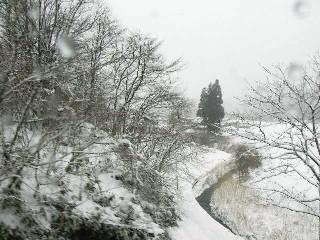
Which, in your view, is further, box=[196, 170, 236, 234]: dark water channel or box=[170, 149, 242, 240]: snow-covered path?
box=[196, 170, 236, 234]: dark water channel

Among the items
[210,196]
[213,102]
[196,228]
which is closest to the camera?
[196,228]

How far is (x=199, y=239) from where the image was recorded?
1316 centimetres

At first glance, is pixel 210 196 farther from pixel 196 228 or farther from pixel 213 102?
pixel 213 102

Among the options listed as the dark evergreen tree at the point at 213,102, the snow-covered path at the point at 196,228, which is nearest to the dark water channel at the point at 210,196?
the snow-covered path at the point at 196,228

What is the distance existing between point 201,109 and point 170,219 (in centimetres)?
3626

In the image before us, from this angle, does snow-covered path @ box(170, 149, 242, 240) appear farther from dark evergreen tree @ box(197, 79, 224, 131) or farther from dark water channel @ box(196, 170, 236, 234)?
dark evergreen tree @ box(197, 79, 224, 131)

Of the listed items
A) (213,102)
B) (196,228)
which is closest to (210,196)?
(196,228)

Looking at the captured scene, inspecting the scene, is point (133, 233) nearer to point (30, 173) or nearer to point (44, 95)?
point (30, 173)

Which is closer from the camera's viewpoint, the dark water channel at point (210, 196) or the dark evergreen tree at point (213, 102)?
the dark water channel at point (210, 196)

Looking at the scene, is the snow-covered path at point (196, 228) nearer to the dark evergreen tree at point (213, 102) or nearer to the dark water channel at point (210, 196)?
the dark water channel at point (210, 196)

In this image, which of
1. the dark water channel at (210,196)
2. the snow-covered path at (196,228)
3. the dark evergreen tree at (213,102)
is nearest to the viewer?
the snow-covered path at (196,228)

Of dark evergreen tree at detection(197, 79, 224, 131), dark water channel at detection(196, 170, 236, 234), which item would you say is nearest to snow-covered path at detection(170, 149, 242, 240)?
dark water channel at detection(196, 170, 236, 234)

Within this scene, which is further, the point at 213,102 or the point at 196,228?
the point at 213,102

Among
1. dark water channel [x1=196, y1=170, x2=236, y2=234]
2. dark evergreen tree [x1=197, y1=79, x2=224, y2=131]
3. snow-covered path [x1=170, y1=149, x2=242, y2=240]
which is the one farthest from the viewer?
dark evergreen tree [x1=197, y1=79, x2=224, y2=131]
